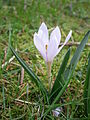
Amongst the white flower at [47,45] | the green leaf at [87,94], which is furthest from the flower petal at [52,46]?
the green leaf at [87,94]

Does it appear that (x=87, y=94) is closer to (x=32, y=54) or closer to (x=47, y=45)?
(x=47, y=45)

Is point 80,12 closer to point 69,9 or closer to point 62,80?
point 69,9

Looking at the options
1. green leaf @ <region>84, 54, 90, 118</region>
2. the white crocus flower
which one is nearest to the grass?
green leaf @ <region>84, 54, 90, 118</region>

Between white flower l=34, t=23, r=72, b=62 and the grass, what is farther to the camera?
the grass

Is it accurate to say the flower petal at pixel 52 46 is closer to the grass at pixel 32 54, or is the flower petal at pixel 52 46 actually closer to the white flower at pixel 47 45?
the white flower at pixel 47 45

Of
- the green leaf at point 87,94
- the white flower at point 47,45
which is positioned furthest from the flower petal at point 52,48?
the green leaf at point 87,94

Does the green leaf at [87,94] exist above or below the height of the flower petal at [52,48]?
below

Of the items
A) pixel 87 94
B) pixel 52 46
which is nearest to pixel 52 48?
pixel 52 46

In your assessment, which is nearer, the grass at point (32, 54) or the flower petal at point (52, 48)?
the flower petal at point (52, 48)

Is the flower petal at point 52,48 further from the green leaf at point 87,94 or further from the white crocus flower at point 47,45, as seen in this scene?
the green leaf at point 87,94

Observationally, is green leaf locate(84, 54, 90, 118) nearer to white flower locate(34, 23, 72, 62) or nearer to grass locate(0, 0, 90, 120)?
grass locate(0, 0, 90, 120)
